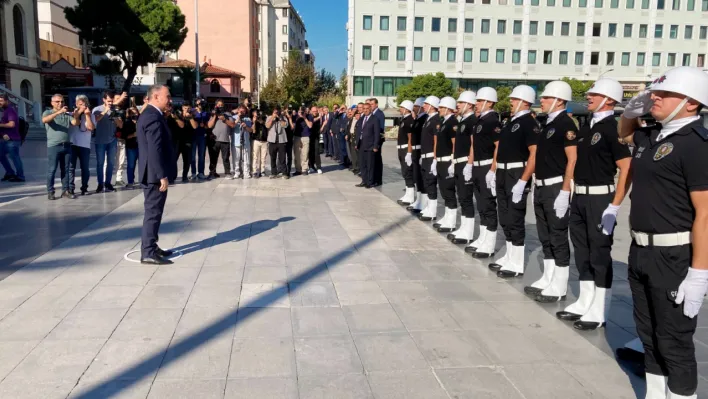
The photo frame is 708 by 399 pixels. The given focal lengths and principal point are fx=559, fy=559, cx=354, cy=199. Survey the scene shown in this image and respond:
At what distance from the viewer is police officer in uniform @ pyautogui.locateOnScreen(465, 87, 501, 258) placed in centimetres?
715

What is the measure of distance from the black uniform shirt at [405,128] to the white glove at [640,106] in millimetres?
7289

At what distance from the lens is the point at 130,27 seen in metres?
39.4

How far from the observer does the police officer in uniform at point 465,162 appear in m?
7.79

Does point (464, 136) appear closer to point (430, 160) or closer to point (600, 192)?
point (430, 160)

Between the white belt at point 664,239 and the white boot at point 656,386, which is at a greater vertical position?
the white belt at point 664,239

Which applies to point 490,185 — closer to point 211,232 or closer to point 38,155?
point 211,232

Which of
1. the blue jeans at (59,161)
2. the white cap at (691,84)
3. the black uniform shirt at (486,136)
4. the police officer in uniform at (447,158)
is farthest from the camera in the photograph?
the blue jeans at (59,161)

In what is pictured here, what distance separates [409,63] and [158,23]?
2762 cm

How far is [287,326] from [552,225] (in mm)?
2749

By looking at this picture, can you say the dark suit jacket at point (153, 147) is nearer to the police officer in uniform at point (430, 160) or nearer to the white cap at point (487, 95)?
the white cap at point (487, 95)

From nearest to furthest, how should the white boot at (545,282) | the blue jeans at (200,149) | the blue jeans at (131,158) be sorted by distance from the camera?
the white boot at (545,282), the blue jeans at (131,158), the blue jeans at (200,149)

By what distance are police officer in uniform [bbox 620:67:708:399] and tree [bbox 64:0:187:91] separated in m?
40.0

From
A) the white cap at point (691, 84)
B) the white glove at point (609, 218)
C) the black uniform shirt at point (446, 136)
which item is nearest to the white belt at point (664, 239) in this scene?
the white cap at point (691, 84)

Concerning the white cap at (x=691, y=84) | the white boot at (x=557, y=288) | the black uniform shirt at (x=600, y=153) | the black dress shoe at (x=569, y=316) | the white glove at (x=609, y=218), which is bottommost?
the black dress shoe at (x=569, y=316)
